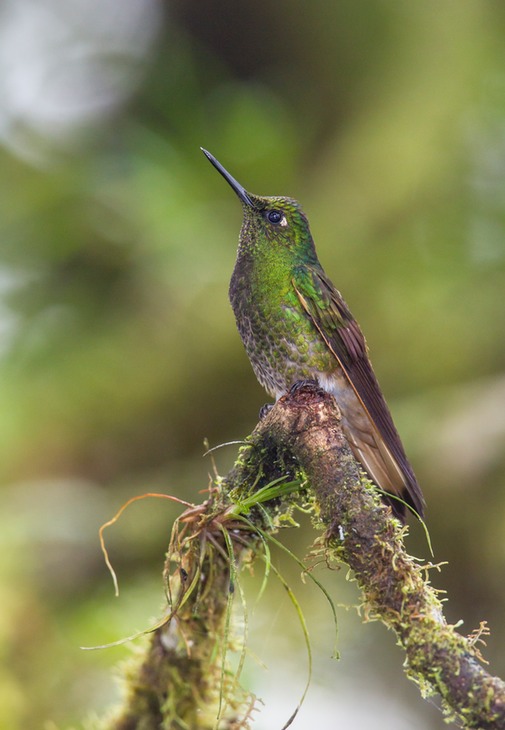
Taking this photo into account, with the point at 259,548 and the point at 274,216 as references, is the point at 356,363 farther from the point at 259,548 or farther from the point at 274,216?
the point at 259,548

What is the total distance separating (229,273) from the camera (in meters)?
5.51

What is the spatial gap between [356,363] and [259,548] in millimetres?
1195

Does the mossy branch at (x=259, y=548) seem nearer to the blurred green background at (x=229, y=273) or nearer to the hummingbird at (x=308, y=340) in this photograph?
the hummingbird at (x=308, y=340)

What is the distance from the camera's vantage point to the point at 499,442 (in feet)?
14.9

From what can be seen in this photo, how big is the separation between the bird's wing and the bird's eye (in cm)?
30

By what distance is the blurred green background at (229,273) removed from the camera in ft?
15.6

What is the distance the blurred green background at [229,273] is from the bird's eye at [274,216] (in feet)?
5.36

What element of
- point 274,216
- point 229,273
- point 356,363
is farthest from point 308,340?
point 229,273

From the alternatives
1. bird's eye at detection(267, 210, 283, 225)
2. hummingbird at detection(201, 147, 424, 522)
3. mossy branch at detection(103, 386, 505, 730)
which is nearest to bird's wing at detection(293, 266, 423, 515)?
hummingbird at detection(201, 147, 424, 522)

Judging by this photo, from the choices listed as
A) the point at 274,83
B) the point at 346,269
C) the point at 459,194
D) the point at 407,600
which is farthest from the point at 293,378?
the point at 274,83

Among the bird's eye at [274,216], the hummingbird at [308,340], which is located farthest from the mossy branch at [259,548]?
the bird's eye at [274,216]

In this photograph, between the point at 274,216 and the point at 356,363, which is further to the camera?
the point at 274,216

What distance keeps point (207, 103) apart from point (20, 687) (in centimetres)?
432

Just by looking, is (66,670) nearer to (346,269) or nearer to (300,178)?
(346,269)
